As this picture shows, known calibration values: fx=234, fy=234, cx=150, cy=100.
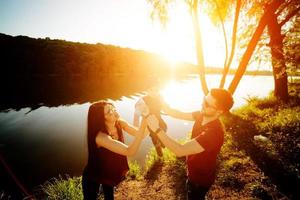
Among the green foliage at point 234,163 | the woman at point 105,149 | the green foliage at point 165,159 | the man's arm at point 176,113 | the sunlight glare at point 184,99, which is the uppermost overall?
the man's arm at point 176,113

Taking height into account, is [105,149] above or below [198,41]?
below

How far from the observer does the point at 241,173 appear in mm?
6512

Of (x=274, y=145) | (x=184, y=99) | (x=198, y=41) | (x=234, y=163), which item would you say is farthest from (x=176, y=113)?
(x=184, y=99)

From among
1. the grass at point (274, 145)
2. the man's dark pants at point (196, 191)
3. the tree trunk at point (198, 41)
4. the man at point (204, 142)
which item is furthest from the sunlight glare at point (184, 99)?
the man at point (204, 142)

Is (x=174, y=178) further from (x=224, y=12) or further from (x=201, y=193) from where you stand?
(x=224, y=12)

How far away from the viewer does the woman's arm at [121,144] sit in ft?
9.89

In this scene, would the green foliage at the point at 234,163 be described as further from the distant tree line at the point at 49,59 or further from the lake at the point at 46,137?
the distant tree line at the point at 49,59

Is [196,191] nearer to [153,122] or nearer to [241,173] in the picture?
[153,122]

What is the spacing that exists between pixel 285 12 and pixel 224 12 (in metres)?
5.40

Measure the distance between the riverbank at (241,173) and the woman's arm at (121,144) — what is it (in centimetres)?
360

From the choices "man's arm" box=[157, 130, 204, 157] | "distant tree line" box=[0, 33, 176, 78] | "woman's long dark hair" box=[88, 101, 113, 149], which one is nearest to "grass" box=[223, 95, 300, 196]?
"man's arm" box=[157, 130, 204, 157]

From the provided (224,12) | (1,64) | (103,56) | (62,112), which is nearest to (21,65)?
(1,64)

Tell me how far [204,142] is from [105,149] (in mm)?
1441

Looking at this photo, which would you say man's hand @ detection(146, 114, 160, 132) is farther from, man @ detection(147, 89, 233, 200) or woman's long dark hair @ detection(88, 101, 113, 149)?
woman's long dark hair @ detection(88, 101, 113, 149)
